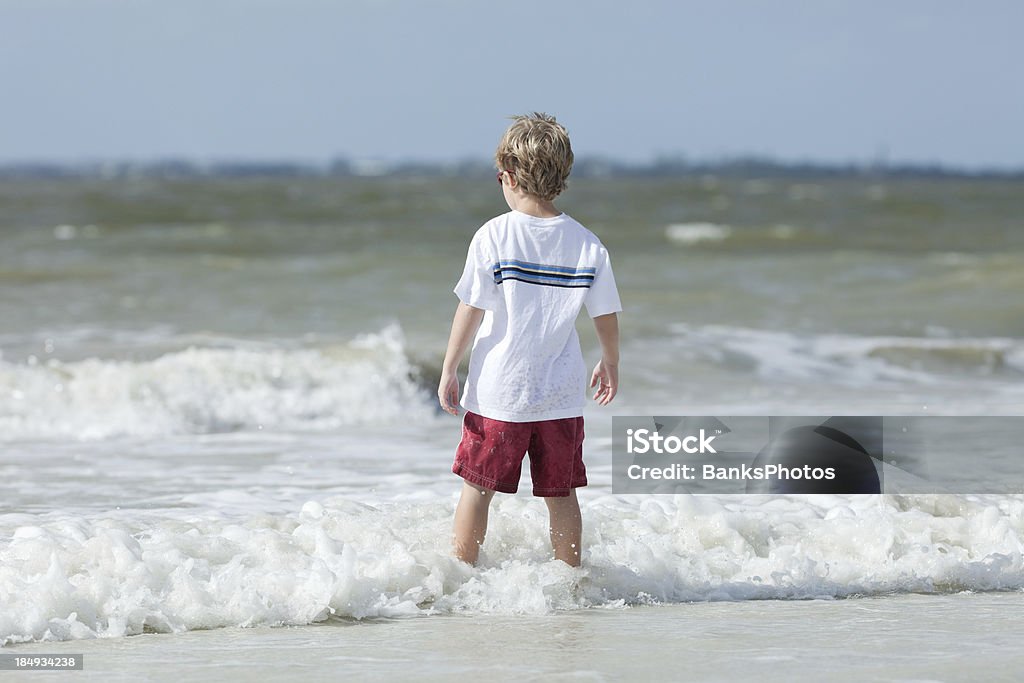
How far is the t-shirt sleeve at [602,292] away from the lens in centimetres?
382

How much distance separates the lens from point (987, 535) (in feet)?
15.8

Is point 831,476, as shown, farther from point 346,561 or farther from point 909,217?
point 909,217

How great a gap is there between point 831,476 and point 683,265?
16.1 m

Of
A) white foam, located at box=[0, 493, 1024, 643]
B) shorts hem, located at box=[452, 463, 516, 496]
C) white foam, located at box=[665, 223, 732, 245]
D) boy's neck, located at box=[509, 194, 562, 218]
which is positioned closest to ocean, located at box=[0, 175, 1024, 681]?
white foam, located at box=[0, 493, 1024, 643]

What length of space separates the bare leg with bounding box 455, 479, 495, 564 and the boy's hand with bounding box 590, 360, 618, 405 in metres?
0.45

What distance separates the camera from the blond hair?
12.2 ft

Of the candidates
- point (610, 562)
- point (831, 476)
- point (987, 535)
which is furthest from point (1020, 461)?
point (610, 562)

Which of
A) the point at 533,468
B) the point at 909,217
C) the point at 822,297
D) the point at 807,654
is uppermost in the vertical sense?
the point at 909,217

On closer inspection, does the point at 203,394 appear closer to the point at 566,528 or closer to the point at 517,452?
the point at 566,528

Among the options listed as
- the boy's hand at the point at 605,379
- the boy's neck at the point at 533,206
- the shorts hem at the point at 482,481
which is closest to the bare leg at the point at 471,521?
the shorts hem at the point at 482,481

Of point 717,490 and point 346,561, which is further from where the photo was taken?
point 717,490

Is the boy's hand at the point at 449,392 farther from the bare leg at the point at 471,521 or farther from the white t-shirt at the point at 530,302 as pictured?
the bare leg at the point at 471,521

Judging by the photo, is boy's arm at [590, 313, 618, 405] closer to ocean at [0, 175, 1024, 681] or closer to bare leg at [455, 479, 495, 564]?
bare leg at [455, 479, 495, 564]

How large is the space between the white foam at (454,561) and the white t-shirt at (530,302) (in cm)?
61
